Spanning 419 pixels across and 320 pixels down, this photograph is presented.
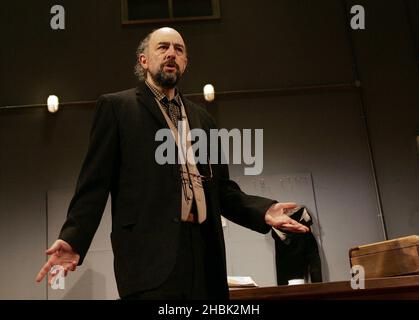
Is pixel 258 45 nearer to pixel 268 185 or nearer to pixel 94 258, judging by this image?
pixel 268 185

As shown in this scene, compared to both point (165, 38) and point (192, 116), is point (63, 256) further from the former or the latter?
point (165, 38)

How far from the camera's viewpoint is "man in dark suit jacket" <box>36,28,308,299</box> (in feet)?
5.19

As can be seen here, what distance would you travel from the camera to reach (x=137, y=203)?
5.49 feet

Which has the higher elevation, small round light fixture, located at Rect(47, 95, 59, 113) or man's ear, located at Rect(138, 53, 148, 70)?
small round light fixture, located at Rect(47, 95, 59, 113)

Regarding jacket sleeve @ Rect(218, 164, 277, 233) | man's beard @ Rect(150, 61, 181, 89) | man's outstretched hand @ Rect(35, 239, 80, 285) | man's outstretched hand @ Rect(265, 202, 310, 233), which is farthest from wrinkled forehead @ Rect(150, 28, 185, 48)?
man's outstretched hand @ Rect(35, 239, 80, 285)

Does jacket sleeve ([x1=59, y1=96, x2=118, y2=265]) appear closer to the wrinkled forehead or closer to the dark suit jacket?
the dark suit jacket

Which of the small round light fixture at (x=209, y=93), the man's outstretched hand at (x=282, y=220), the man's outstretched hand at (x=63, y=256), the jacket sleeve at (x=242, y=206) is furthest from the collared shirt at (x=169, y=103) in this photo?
the small round light fixture at (x=209, y=93)

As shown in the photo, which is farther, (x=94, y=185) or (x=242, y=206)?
(x=242, y=206)

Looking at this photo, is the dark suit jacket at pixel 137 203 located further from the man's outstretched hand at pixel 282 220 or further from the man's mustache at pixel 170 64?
the man's mustache at pixel 170 64

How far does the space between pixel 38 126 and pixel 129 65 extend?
1.05 m

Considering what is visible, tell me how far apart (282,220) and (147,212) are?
18.9 inches

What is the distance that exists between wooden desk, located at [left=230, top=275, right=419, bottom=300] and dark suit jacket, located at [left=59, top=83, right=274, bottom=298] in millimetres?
443

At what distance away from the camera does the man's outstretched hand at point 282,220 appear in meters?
1.80

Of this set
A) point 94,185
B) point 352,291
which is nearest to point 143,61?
→ point 94,185
